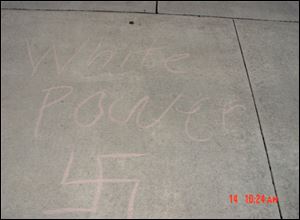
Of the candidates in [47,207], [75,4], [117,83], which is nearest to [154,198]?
[47,207]

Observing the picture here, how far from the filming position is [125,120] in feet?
6.50

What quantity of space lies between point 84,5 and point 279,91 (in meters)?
2.11

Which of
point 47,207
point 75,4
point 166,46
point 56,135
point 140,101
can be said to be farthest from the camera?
point 75,4

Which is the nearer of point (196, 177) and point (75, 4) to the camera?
point (196, 177)

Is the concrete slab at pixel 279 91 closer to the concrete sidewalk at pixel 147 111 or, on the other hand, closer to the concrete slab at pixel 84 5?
the concrete sidewalk at pixel 147 111

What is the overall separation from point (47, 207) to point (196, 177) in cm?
95

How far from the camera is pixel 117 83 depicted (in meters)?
2.19

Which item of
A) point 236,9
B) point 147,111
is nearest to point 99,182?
point 147,111

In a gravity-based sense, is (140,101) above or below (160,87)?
below

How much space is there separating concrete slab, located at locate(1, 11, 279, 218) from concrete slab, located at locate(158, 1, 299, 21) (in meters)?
0.23

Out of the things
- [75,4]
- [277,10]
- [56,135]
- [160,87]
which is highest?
[277,10]

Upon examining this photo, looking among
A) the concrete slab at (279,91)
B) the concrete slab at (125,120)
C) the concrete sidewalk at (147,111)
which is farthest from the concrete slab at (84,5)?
the concrete slab at (279,91)

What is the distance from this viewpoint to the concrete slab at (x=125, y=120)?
166 centimetres

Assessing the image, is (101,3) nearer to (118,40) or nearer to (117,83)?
(118,40)
